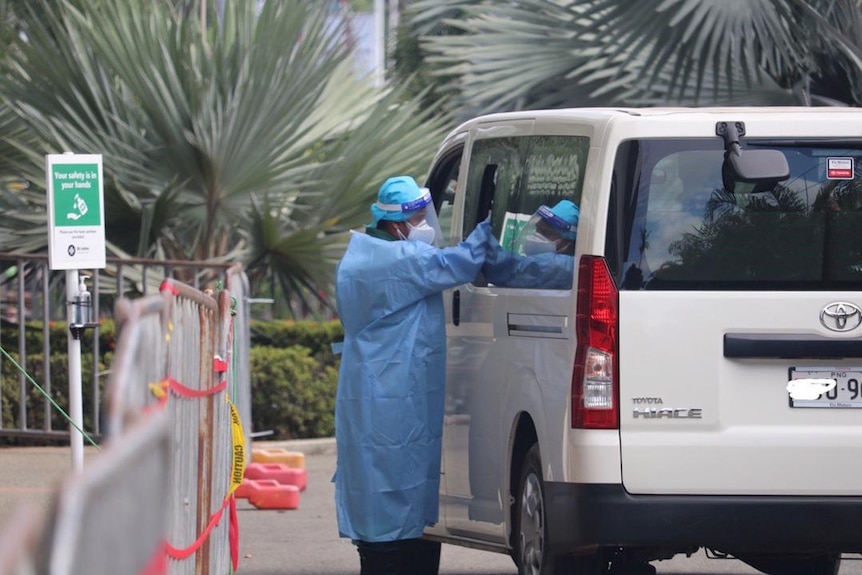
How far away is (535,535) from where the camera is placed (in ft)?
19.4

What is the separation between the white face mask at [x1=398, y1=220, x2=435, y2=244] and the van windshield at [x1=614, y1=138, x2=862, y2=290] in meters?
1.68

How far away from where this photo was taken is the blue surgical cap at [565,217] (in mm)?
5785

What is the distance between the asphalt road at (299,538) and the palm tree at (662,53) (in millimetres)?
3848

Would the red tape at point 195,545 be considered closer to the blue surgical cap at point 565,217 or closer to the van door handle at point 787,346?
the blue surgical cap at point 565,217

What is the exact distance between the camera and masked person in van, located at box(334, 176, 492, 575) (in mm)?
6680

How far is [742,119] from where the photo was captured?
5.52 metres

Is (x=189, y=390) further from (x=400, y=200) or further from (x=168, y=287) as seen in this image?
(x=400, y=200)

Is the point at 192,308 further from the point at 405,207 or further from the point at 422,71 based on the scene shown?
the point at 422,71

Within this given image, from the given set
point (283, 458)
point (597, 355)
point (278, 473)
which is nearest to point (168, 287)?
point (597, 355)

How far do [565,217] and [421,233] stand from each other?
1276 millimetres

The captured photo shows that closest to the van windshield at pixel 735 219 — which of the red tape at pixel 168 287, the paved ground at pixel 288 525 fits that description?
the red tape at pixel 168 287

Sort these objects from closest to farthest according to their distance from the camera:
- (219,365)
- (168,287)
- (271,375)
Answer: (168,287), (219,365), (271,375)

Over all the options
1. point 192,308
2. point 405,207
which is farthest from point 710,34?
point 192,308

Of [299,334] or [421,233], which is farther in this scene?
[299,334]
